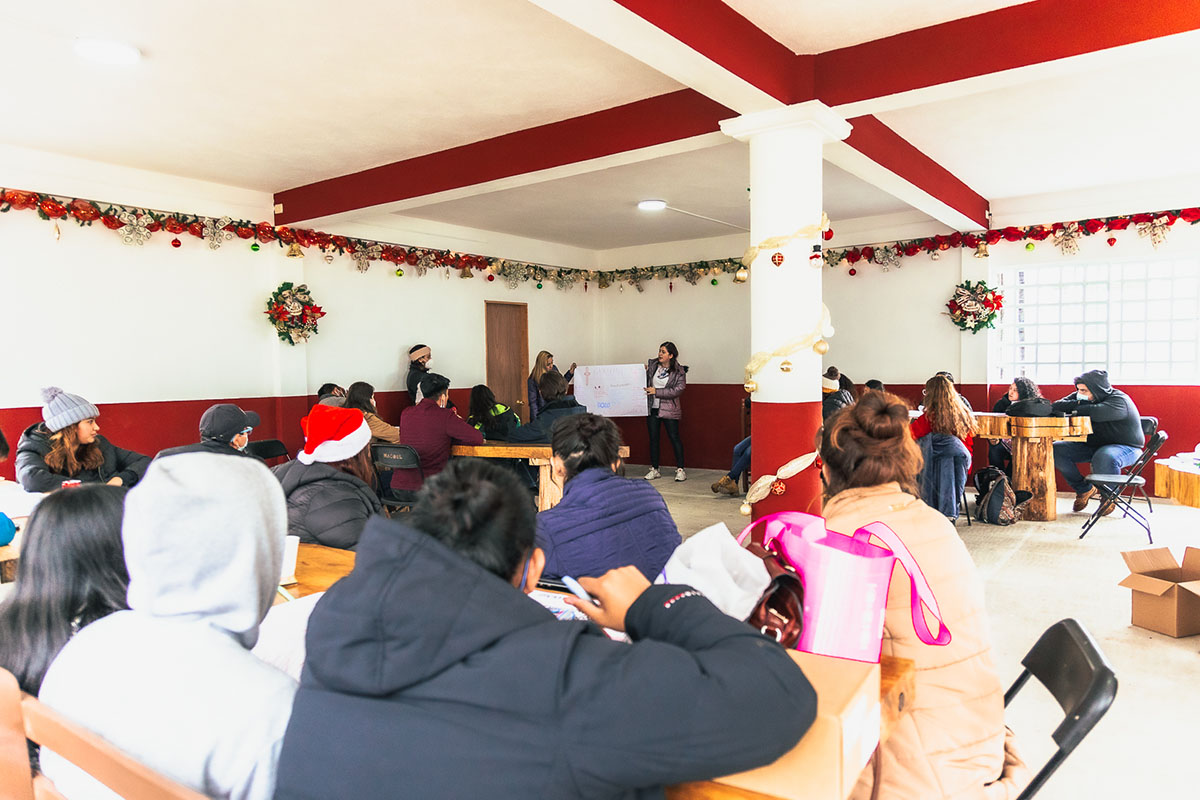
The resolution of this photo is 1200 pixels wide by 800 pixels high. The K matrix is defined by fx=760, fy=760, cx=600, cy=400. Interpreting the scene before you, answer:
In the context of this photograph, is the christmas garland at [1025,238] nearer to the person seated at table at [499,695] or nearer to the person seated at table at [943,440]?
the person seated at table at [943,440]

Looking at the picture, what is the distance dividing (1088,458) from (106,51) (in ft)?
23.3

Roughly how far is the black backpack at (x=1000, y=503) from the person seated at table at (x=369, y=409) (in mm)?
4525

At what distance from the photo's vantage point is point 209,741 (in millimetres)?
1116

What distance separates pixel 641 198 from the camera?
671cm

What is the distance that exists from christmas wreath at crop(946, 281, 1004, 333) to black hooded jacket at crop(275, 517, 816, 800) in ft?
23.3

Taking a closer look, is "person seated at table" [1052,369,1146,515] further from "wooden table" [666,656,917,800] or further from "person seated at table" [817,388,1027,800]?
"wooden table" [666,656,917,800]

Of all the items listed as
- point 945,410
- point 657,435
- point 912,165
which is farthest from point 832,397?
point 657,435

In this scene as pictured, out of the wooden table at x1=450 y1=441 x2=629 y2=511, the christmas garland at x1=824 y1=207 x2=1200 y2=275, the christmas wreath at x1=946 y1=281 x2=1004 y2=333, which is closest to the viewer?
the wooden table at x1=450 y1=441 x2=629 y2=511

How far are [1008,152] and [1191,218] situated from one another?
7.26 feet

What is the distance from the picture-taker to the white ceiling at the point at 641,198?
5.75 m

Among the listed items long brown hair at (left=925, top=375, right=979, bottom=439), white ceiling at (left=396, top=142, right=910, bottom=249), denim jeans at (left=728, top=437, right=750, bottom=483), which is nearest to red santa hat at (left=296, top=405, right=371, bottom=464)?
white ceiling at (left=396, top=142, right=910, bottom=249)

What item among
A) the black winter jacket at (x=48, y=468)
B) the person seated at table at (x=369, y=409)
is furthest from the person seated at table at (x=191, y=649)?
the person seated at table at (x=369, y=409)

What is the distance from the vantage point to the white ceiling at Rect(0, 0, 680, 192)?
3195 millimetres

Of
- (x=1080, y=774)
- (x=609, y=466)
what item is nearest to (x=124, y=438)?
(x=609, y=466)
